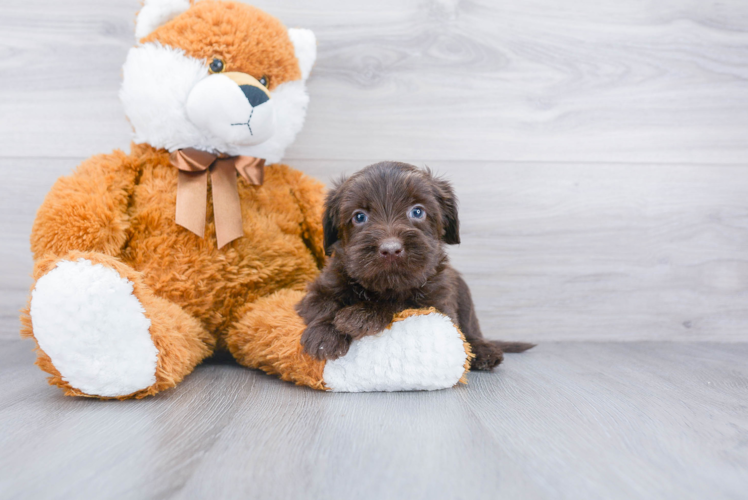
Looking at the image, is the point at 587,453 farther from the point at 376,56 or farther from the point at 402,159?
the point at 376,56

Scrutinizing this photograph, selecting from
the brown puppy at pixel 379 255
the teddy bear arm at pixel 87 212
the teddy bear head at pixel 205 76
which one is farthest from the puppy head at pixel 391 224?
the teddy bear arm at pixel 87 212

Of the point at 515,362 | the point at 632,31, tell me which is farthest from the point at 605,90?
the point at 515,362

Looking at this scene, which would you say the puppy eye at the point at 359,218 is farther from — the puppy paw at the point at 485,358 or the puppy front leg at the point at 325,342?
Result: the puppy paw at the point at 485,358

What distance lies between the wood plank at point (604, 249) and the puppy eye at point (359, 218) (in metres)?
0.78

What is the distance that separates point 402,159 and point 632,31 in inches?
42.2

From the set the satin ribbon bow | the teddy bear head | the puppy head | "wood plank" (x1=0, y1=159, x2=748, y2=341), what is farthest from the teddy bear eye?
"wood plank" (x1=0, y1=159, x2=748, y2=341)

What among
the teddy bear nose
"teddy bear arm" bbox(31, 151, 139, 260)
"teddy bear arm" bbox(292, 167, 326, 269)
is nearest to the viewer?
"teddy bear arm" bbox(31, 151, 139, 260)

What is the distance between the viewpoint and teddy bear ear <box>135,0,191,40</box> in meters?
1.50

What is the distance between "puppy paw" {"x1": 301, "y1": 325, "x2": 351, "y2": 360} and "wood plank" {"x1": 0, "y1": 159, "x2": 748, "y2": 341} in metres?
0.87

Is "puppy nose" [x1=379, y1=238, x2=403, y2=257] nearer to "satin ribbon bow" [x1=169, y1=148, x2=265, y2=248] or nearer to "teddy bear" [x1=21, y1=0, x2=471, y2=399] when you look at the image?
"teddy bear" [x1=21, y1=0, x2=471, y2=399]

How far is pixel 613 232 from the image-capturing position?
2014 mm

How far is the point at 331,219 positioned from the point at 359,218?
0.45ft

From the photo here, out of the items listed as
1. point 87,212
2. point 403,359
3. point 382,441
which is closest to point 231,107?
point 87,212

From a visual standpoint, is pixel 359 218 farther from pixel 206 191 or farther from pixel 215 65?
pixel 215 65
